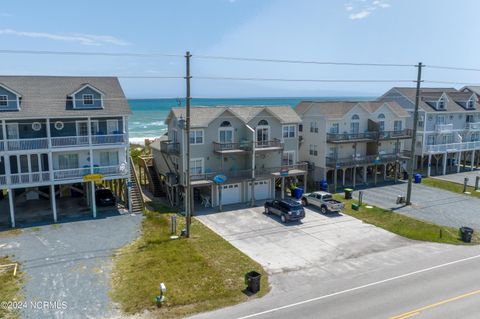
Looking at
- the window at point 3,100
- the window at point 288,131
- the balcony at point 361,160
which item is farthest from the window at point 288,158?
the window at point 3,100

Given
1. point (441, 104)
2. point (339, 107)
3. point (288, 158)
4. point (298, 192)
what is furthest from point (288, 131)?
point (441, 104)

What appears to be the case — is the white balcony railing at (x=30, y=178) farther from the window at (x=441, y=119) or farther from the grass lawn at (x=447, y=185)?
the window at (x=441, y=119)

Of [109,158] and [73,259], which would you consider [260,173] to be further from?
[73,259]

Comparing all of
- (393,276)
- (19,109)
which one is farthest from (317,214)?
(19,109)

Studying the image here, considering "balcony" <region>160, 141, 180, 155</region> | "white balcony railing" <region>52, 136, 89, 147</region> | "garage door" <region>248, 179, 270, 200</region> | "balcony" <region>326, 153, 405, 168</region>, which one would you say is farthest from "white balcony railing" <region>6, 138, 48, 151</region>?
"balcony" <region>326, 153, 405, 168</region>

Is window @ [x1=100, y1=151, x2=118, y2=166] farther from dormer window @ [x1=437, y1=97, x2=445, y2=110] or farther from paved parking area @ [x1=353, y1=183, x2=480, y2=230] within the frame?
dormer window @ [x1=437, y1=97, x2=445, y2=110]
